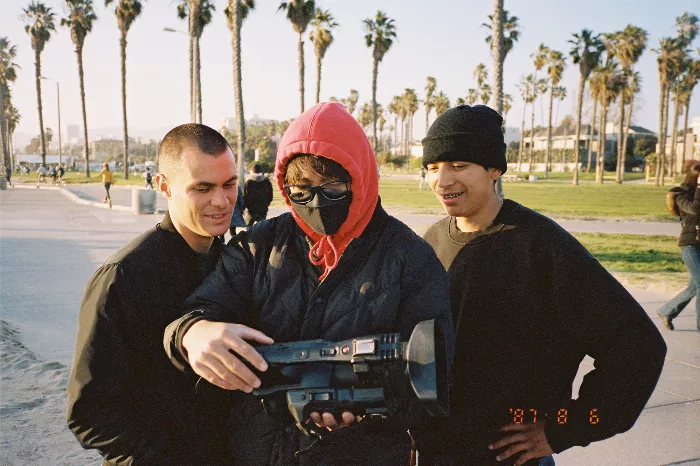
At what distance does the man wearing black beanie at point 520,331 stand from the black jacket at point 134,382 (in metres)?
0.84

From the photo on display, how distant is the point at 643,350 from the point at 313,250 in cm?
109

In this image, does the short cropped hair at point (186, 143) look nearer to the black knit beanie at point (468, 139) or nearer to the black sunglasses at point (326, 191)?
the black sunglasses at point (326, 191)

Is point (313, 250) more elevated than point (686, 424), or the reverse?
point (313, 250)

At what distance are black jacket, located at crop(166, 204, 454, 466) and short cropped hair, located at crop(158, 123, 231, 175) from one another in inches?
21.2

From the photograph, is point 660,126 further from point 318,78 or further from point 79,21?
point 79,21

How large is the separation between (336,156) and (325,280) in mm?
341

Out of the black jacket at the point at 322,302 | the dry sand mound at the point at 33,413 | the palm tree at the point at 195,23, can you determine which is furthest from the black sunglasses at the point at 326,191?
the palm tree at the point at 195,23

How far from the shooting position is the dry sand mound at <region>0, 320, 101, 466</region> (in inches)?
155

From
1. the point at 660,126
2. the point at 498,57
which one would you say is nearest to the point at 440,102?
the point at 660,126

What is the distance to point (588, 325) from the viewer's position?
1938 mm

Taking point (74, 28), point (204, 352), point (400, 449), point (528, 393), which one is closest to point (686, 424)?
point (528, 393)

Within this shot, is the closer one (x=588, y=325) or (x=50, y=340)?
(x=588, y=325)

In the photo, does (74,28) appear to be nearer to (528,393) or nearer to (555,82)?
(555,82)

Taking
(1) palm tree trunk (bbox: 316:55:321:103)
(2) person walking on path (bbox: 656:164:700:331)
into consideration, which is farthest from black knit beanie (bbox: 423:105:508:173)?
(1) palm tree trunk (bbox: 316:55:321:103)
